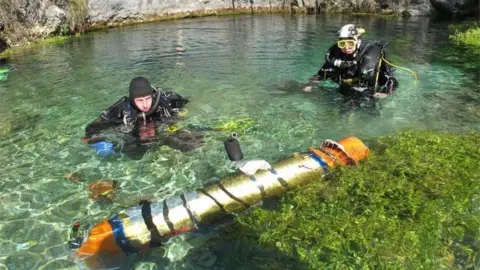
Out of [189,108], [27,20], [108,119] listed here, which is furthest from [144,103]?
[27,20]

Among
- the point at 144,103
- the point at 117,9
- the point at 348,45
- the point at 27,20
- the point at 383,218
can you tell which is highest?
the point at 117,9

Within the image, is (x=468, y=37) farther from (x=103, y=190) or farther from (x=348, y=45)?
(x=103, y=190)

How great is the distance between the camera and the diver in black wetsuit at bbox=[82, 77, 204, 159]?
6.43m

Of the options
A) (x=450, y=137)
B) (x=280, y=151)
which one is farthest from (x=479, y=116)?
(x=280, y=151)

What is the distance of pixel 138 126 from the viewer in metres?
6.69

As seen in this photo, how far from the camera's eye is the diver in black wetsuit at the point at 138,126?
6434 mm

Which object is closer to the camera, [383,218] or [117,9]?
[383,218]

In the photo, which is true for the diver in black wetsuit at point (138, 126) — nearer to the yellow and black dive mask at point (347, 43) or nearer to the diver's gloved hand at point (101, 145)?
the diver's gloved hand at point (101, 145)

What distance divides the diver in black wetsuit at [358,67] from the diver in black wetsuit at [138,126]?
12.0 ft

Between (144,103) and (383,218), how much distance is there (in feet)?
13.8

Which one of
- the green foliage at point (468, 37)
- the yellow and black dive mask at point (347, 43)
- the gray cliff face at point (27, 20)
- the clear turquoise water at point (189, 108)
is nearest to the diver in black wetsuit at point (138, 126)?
the clear turquoise water at point (189, 108)

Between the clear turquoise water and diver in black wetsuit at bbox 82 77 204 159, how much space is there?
237mm

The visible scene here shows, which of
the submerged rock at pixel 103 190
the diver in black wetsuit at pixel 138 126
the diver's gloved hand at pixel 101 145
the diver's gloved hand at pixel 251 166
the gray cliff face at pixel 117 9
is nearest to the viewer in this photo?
the diver's gloved hand at pixel 251 166

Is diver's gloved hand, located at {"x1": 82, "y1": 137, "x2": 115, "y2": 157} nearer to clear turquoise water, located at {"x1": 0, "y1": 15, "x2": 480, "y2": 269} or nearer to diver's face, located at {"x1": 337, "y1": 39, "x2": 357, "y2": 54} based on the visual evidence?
clear turquoise water, located at {"x1": 0, "y1": 15, "x2": 480, "y2": 269}
